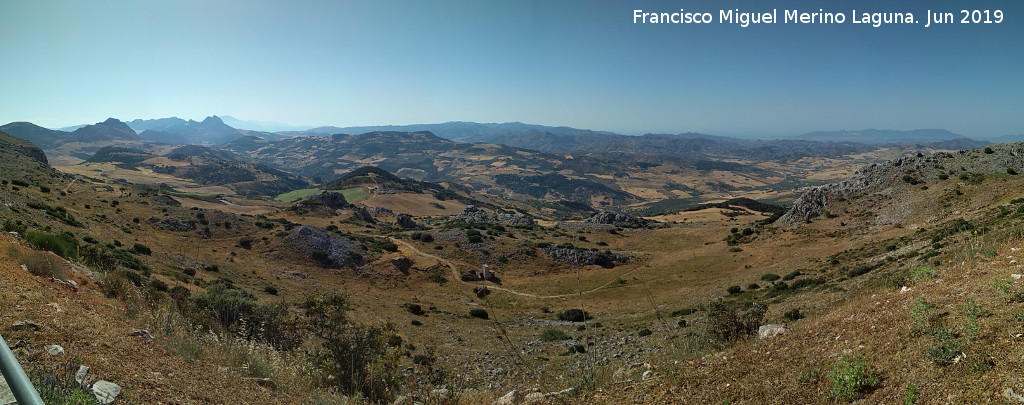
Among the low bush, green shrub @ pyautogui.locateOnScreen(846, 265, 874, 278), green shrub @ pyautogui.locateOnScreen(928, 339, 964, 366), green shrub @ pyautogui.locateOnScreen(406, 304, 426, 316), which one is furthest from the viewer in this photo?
green shrub @ pyautogui.locateOnScreen(406, 304, 426, 316)

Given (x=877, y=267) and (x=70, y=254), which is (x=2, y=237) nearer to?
(x=70, y=254)

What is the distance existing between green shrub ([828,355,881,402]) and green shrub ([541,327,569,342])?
63.9 feet

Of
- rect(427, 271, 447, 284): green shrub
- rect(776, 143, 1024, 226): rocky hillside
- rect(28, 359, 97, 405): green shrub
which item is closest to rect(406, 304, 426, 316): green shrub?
rect(427, 271, 447, 284): green shrub

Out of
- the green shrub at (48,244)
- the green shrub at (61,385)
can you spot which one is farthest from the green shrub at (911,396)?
the green shrub at (48,244)

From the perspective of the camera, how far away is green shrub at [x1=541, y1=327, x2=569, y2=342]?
79.2ft

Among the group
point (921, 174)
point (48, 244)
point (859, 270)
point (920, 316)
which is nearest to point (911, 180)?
point (921, 174)

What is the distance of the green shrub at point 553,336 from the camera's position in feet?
79.2

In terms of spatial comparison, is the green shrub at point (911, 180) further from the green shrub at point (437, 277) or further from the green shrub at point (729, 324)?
the green shrub at point (437, 277)

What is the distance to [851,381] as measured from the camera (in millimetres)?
5086

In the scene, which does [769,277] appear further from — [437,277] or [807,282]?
[437,277]

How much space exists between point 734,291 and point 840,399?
24.4 m

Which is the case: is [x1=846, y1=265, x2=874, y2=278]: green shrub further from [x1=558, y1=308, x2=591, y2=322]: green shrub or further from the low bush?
[x1=558, y1=308, x2=591, y2=322]: green shrub

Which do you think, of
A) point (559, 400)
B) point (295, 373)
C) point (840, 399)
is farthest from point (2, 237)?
point (840, 399)

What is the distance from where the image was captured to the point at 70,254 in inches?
560
